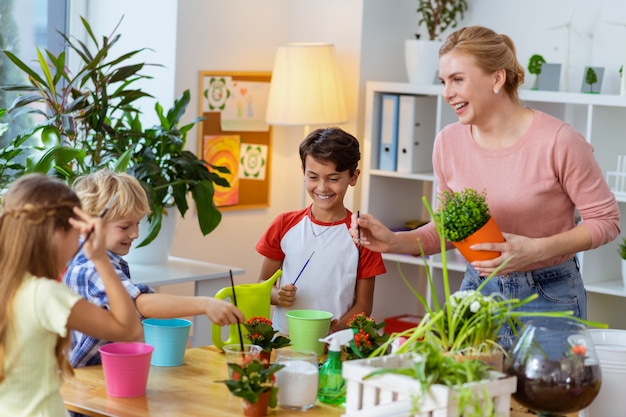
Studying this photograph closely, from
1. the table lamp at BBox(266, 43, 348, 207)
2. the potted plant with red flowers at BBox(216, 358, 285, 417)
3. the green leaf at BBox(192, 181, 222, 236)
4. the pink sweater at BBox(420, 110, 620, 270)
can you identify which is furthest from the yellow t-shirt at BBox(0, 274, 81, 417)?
the table lamp at BBox(266, 43, 348, 207)

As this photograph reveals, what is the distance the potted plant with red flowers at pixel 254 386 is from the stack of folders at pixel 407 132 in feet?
8.21

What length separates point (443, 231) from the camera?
2119 mm

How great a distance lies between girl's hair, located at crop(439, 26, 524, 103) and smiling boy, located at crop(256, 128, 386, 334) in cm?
52

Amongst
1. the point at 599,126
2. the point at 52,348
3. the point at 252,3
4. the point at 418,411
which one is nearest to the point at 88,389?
the point at 52,348

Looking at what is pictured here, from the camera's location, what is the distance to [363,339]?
2182 millimetres

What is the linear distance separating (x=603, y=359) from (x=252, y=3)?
9.79ft

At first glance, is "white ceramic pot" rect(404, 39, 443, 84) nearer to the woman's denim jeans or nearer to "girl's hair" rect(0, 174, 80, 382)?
the woman's denim jeans

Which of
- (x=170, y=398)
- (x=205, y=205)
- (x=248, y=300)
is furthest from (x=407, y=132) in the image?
(x=170, y=398)

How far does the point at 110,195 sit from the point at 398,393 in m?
0.93

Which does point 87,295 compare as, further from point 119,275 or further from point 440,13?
point 440,13

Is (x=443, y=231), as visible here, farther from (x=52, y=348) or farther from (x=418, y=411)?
(x=52, y=348)

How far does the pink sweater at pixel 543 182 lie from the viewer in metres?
2.41

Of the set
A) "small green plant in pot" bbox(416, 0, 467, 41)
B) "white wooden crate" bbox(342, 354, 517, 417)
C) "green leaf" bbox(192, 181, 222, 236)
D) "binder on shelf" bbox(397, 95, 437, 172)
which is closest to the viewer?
"white wooden crate" bbox(342, 354, 517, 417)

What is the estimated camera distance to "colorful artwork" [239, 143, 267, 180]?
15.0 feet
